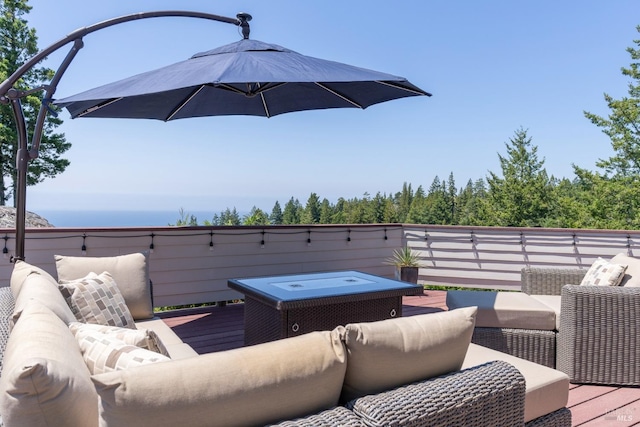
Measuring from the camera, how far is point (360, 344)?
1.38 m

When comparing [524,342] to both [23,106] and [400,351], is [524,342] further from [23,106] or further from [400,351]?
[23,106]

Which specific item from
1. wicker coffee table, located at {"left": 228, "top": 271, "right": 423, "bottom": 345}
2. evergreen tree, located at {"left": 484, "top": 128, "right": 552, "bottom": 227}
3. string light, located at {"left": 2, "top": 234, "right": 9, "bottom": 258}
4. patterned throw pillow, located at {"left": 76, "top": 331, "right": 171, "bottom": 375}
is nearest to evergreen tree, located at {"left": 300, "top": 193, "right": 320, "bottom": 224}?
evergreen tree, located at {"left": 484, "top": 128, "right": 552, "bottom": 227}

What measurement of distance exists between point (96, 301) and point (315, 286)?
1.45 metres

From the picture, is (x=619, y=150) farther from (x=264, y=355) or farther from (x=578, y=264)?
(x=264, y=355)

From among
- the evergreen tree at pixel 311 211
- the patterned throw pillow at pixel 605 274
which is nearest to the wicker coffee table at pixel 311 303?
the patterned throw pillow at pixel 605 274

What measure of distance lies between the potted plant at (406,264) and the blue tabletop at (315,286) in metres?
2.02

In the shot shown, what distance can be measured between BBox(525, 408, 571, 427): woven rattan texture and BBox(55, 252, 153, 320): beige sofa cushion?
8.15 ft

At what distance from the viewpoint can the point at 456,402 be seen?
1.40 metres

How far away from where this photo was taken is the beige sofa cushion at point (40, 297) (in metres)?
1.66

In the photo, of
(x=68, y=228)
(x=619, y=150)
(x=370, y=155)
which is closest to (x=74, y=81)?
(x=68, y=228)

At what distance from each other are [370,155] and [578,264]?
34.8 metres

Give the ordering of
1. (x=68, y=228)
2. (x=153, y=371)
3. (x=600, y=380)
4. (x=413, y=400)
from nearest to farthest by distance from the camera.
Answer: (x=153, y=371) < (x=413, y=400) < (x=600, y=380) < (x=68, y=228)

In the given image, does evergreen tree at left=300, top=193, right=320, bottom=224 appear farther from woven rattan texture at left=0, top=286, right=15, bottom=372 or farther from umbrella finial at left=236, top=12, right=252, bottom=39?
woven rattan texture at left=0, top=286, right=15, bottom=372

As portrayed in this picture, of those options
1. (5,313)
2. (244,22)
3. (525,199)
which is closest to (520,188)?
(525,199)
